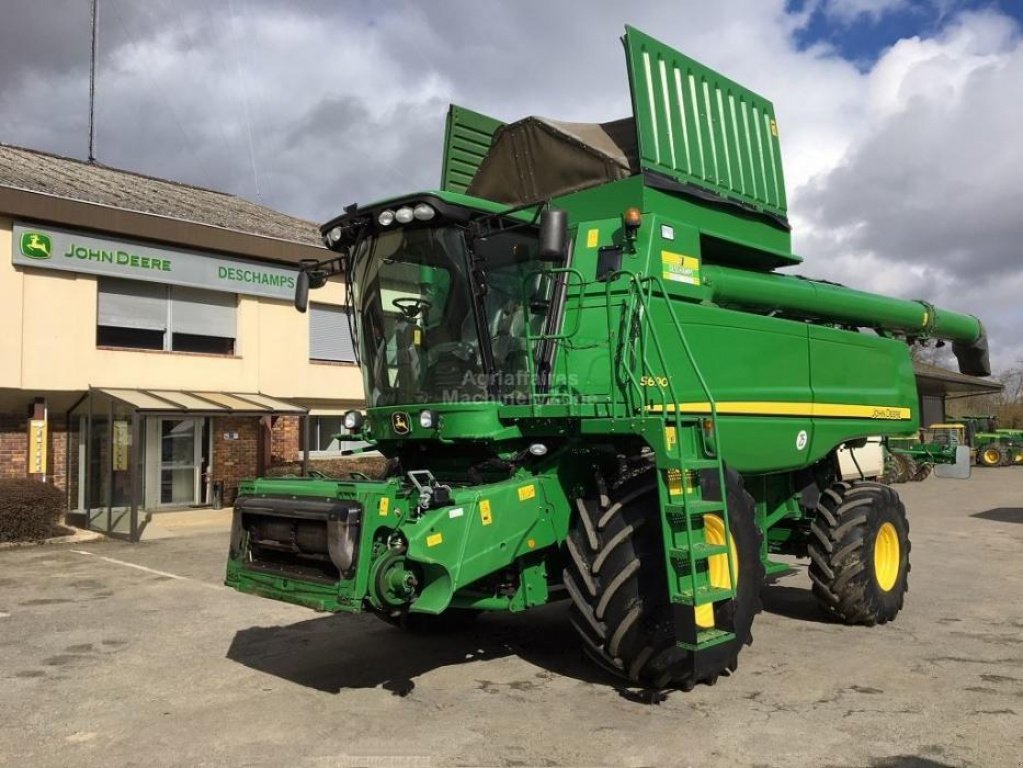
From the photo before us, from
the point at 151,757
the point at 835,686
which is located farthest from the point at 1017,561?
the point at 151,757

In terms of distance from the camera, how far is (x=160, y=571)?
10.1m

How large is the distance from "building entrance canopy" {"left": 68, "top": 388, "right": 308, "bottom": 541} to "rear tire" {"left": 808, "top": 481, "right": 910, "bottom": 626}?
10059mm

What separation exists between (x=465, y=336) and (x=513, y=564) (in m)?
1.49

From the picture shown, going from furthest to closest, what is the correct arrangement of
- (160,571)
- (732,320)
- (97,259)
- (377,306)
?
(97,259), (160,571), (732,320), (377,306)

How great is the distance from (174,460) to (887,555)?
1307cm

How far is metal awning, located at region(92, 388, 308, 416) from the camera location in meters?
13.4

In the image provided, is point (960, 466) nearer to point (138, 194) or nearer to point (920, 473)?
point (920, 473)

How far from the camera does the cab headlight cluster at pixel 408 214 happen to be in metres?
5.08

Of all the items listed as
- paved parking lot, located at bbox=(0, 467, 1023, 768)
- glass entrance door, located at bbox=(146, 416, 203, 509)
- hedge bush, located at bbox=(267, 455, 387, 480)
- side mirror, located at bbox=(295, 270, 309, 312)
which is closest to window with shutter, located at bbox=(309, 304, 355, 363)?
hedge bush, located at bbox=(267, 455, 387, 480)

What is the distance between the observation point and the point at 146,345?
49.8ft

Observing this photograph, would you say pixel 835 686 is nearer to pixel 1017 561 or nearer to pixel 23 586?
pixel 1017 561

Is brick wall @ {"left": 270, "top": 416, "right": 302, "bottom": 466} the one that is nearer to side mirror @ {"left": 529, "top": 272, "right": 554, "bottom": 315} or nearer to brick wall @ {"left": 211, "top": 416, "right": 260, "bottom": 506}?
brick wall @ {"left": 211, "top": 416, "right": 260, "bottom": 506}

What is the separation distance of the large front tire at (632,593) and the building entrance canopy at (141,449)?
974 cm

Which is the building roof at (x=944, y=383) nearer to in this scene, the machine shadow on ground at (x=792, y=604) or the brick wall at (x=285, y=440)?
the brick wall at (x=285, y=440)
